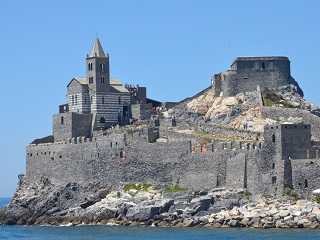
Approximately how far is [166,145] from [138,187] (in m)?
4.19

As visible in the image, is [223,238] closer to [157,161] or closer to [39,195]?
[157,161]

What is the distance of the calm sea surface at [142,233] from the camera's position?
90.1 meters

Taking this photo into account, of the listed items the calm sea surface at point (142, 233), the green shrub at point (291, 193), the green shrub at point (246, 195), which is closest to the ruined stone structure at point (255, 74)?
Answer: the green shrub at point (246, 195)

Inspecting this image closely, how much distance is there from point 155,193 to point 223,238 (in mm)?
17813

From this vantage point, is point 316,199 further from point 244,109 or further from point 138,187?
point 244,109

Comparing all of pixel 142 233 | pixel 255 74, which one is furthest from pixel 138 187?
pixel 255 74

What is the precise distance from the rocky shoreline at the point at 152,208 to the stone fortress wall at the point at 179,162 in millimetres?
1059

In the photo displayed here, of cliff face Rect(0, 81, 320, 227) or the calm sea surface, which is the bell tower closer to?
cliff face Rect(0, 81, 320, 227)

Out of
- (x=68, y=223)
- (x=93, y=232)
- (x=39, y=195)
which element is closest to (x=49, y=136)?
(x=39, y=195)

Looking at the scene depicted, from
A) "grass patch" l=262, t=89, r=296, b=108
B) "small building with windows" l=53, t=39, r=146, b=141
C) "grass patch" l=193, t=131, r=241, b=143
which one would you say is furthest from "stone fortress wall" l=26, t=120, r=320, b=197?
"grass patch" l=262, t=89, r=296, b=108

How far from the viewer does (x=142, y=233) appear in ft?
320

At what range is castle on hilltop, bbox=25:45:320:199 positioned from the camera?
98.8 meters

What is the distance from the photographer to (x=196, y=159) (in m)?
106

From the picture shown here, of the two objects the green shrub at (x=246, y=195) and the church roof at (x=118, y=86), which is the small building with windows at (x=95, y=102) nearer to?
the church roof at (x=118, y=86)
